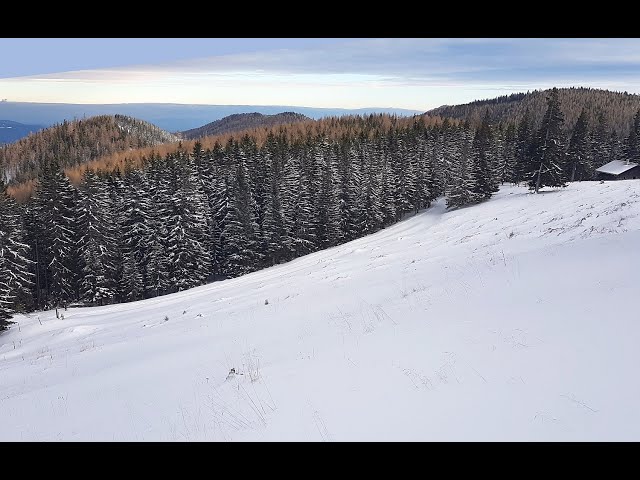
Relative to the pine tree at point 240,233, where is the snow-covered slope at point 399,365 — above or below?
above

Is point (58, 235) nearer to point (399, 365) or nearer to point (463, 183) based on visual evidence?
point (399, 365)

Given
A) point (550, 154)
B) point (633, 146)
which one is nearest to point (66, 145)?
point (550, 154)

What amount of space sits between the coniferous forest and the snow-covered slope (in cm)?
2696

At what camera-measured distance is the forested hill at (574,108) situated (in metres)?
113

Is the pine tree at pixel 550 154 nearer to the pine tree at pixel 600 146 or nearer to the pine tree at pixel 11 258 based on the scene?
the pine tree at pixel 600 146

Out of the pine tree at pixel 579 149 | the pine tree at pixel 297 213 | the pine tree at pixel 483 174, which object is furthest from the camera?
the pine tree at pixel 579 149

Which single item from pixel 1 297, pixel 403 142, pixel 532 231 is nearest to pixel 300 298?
pixel 532 231

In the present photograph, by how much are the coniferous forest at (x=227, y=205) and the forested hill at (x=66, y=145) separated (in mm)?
77228

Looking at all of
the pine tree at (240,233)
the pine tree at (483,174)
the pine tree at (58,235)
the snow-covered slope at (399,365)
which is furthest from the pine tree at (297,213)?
the snow-covered slope at (399,365)

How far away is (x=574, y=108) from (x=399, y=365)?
525 ft

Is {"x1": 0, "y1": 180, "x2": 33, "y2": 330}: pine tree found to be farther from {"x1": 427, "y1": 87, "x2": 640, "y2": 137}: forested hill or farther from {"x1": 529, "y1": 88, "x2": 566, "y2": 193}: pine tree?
{"x1": 427, "y1": 87, "x2": 640, "y2": 137}: forested hill
